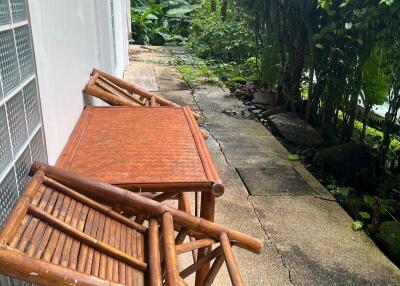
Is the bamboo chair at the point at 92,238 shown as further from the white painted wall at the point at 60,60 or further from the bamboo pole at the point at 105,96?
the bamboo pole at the point at 105,96

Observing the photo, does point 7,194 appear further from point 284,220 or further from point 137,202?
point 284,220

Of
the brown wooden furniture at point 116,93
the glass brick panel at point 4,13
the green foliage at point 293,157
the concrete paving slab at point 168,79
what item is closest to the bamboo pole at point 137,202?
the glass brick panel at point 4,13

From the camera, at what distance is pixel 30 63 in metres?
1.70

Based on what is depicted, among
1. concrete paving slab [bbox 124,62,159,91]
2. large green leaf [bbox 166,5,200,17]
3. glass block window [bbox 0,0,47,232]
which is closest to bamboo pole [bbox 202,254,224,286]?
glass block window [bbox 0,0,47,232]

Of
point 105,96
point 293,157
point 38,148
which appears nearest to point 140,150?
point 38,148

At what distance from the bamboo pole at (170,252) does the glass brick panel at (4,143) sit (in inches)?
Answer: 24.5

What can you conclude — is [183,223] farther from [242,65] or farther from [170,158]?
[242,65]

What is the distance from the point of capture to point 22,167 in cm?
158

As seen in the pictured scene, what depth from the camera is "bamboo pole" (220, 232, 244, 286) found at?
1.29m

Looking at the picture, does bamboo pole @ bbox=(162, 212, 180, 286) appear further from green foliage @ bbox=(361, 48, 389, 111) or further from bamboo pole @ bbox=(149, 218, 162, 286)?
green foliage @ bbox=(361, 48, 389, 111)

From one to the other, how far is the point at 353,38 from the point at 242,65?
508 centimetres

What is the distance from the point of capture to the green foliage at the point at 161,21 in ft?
43.5

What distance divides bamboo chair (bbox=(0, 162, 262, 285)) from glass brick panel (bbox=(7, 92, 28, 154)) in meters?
0.12

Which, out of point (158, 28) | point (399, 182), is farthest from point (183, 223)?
point (158, 28)
